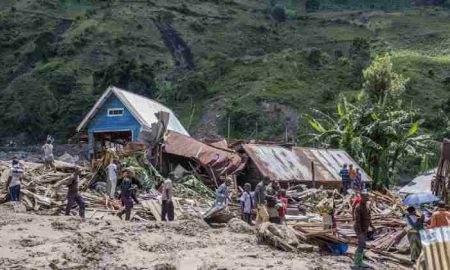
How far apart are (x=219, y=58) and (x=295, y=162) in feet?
175

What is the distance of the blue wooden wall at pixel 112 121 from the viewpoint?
32.7 meters

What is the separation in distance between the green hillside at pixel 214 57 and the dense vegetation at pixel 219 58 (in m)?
0.16

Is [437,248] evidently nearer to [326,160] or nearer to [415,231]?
[415,231]

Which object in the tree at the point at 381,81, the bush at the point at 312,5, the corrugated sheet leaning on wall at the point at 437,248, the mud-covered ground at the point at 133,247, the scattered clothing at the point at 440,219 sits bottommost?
the mud-covered ground at the point at 133,247

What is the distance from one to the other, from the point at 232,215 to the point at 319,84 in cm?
5256

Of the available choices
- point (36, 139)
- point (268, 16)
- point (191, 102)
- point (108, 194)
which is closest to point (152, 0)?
point (268, 16)

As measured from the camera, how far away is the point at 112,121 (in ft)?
109

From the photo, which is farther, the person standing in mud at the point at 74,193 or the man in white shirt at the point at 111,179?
the man in white shirt at the point at 111,179

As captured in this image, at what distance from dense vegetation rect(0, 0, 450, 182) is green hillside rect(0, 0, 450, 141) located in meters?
0.16

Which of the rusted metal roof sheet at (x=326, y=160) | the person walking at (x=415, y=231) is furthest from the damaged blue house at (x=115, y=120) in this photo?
the person walking at (x=415, y=231)

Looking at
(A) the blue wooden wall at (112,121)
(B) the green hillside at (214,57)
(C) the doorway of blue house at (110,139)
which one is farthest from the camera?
(B) the green hillside at (214,57)

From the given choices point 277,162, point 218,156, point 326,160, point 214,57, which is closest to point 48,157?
point 218,156

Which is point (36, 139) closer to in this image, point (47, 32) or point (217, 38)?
point (47, 32)

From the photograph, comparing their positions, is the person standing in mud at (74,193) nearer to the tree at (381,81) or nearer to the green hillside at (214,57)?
the tree at (381,81)
